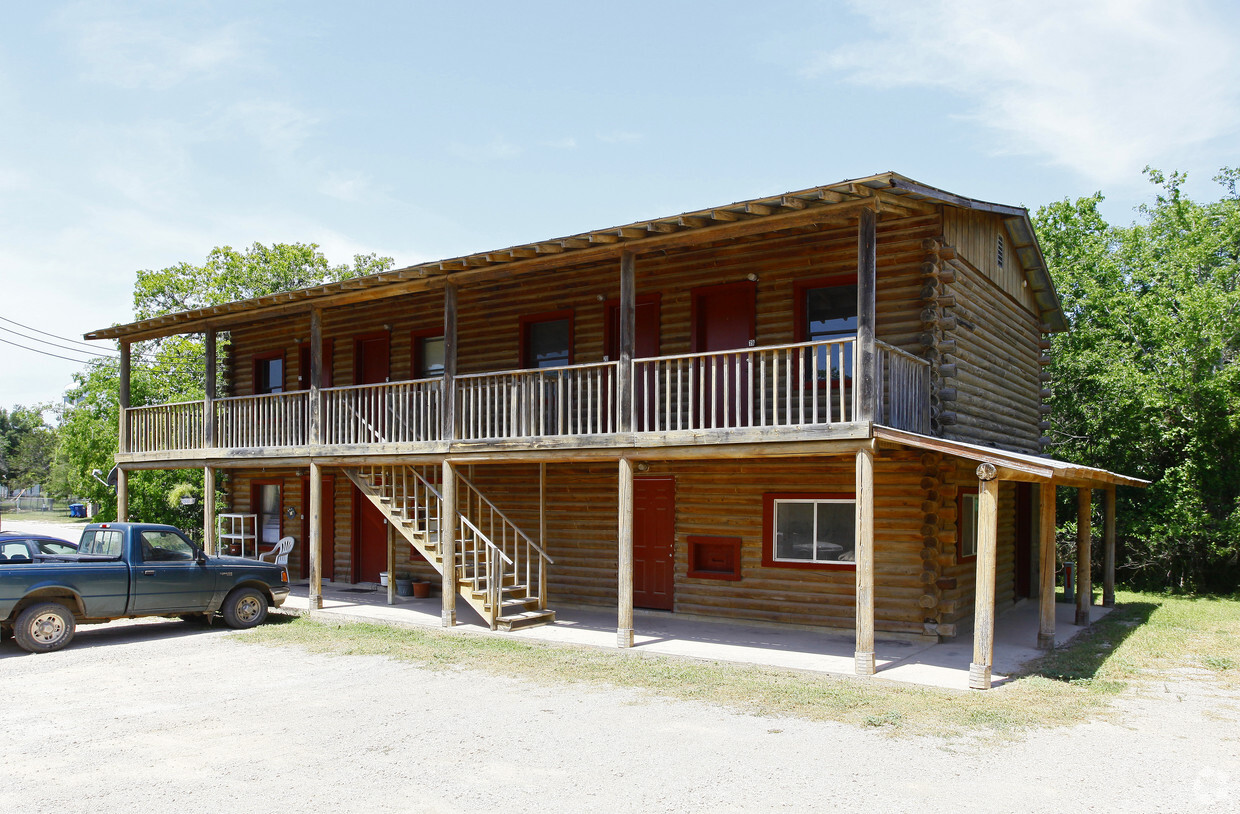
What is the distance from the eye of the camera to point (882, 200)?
10.8 m

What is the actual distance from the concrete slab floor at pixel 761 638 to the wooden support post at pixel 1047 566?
0.28 metres

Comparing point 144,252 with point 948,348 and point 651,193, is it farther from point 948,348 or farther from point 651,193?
point 948,348

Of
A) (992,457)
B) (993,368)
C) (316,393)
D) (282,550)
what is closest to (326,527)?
(282,550)

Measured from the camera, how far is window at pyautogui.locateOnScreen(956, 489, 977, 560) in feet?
44.2

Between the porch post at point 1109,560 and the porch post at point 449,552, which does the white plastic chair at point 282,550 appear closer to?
the porch post at point 449,552

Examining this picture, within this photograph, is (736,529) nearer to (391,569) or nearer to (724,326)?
(724,326)

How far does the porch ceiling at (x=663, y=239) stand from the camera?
415 inches

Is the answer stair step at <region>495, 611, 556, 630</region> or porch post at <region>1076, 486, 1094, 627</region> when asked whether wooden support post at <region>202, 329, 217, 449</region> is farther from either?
porch post at <region>1076, 486, 1094, 627</region>

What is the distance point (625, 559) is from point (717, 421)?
9.41 feet

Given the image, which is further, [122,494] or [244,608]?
[122,494]

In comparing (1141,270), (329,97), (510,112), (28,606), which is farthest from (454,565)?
(1141,270)

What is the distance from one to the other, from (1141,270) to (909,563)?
1709cm

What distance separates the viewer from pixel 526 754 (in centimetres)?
737

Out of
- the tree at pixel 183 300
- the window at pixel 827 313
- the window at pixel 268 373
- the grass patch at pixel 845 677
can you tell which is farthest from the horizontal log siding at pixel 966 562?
the tree at pixel 183 300
